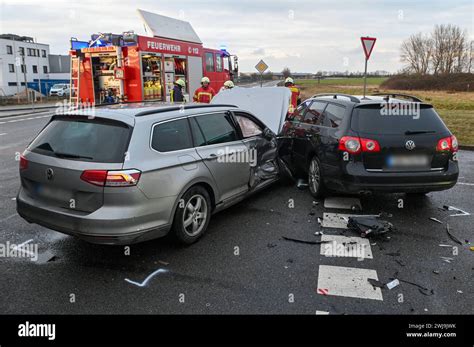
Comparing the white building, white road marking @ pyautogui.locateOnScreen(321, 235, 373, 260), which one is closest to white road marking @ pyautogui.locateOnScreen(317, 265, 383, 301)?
white road marking @ pyautogui.locateOnScreen(321, 235, 373, 260)

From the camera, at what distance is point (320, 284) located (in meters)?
3.67

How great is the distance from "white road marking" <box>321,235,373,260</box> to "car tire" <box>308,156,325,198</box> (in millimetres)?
1343

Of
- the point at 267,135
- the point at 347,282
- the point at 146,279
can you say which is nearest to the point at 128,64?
the point at 267,135

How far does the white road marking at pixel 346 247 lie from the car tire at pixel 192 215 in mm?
1423

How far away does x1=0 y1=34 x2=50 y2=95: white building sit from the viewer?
190ft

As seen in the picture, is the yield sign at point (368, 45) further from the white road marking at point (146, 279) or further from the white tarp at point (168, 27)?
the white road marking at point (146, 279)

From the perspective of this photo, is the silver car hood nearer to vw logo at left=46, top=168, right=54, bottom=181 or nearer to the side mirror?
the side mirror

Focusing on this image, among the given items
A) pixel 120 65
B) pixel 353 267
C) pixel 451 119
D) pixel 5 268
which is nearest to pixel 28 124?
pixel 120 65

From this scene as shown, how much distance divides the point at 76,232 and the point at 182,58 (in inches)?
478

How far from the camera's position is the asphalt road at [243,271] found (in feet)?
10.9

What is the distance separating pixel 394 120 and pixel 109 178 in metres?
3.79

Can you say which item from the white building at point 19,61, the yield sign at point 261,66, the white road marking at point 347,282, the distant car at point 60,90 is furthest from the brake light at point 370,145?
the white building at point 19,61
